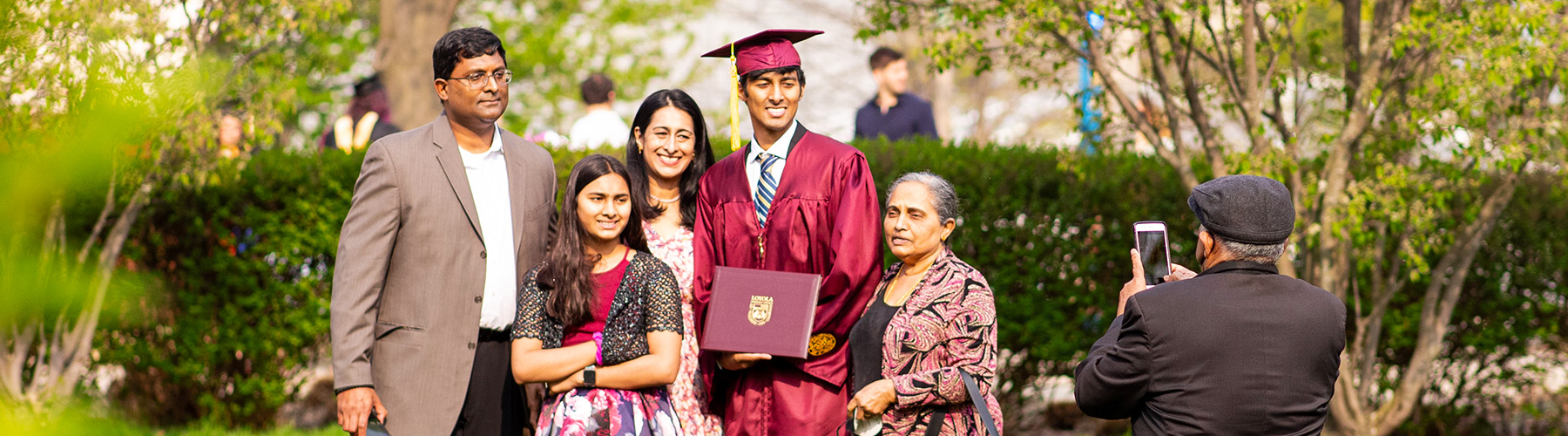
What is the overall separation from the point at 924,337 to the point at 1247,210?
1.05 meters

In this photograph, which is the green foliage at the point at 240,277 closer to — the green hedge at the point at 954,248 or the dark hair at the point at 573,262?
the green hedge at the point at 954,248

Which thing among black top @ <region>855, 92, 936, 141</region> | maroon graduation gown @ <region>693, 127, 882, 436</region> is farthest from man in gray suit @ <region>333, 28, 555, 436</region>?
black top @ <region>855, 92, 936, 141</region>

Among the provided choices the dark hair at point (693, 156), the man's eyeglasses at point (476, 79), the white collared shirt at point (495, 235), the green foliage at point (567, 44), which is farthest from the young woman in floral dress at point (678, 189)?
the green foliage at point (567, 44)

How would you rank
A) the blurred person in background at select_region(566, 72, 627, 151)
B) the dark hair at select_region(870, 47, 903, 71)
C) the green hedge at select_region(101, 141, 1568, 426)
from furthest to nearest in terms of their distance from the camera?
the dark hair at select_region(870, 47, 903, 71)
the blurred person in background at select_region(566, 72, 627, 151)
the green hedge at select_region(101, 141, 1568, 426)

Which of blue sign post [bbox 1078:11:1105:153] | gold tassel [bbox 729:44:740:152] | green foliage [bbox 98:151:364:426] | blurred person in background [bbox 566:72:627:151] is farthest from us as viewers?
blurred person in background [bbox 566:72:627:151]

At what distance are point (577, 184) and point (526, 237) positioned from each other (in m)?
0.27

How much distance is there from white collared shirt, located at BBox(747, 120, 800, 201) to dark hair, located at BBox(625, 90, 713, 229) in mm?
205

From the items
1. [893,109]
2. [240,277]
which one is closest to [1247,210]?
[240,277]

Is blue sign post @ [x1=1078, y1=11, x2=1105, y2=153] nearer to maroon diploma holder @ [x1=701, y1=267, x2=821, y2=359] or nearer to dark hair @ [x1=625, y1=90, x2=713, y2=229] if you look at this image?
dark hair @ [x1=625, y1=90, x2=713, y2=229]

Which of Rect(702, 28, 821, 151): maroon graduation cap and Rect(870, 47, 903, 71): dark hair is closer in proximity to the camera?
Rect(702, 28, 821, 151): maroon graduation cap

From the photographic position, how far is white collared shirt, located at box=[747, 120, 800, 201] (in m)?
3.89

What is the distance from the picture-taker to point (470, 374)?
366cm

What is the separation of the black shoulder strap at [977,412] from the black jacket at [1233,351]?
534 mm

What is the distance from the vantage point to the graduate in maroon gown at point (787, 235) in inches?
146
